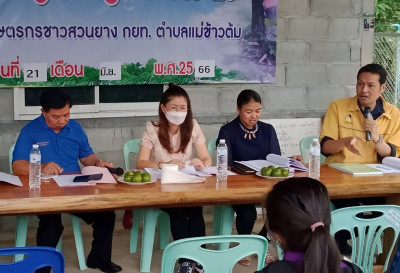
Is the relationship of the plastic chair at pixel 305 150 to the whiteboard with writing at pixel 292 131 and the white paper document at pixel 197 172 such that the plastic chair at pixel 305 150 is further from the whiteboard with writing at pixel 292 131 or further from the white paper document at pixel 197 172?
the white paper document at pixel 197 172

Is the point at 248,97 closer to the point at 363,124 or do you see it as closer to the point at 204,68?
the point at 363,124

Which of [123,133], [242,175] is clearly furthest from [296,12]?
[242,175]

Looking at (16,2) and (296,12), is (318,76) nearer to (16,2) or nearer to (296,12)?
(296,12)

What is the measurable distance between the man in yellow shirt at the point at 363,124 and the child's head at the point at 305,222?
2.32 meters

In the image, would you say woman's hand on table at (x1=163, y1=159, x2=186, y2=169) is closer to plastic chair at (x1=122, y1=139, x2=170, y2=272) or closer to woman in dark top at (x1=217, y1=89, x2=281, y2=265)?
plastic chair at (x1=122, y1=139, x2=170, y2=272)

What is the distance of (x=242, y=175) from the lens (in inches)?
147

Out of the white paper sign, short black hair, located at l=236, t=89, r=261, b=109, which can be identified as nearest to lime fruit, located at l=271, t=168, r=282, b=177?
short black hair, located at l=236, t=89, r=261, b=109

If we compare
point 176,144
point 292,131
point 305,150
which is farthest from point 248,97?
point 292,131

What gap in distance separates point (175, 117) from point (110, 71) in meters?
1.06

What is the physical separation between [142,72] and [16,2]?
3.47 feet

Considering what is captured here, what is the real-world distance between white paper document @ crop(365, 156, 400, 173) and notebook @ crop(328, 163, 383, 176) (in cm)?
8

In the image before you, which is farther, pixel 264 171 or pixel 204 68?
pixel 204 68

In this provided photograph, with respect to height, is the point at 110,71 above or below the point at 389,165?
above

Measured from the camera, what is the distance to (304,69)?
215 inches
